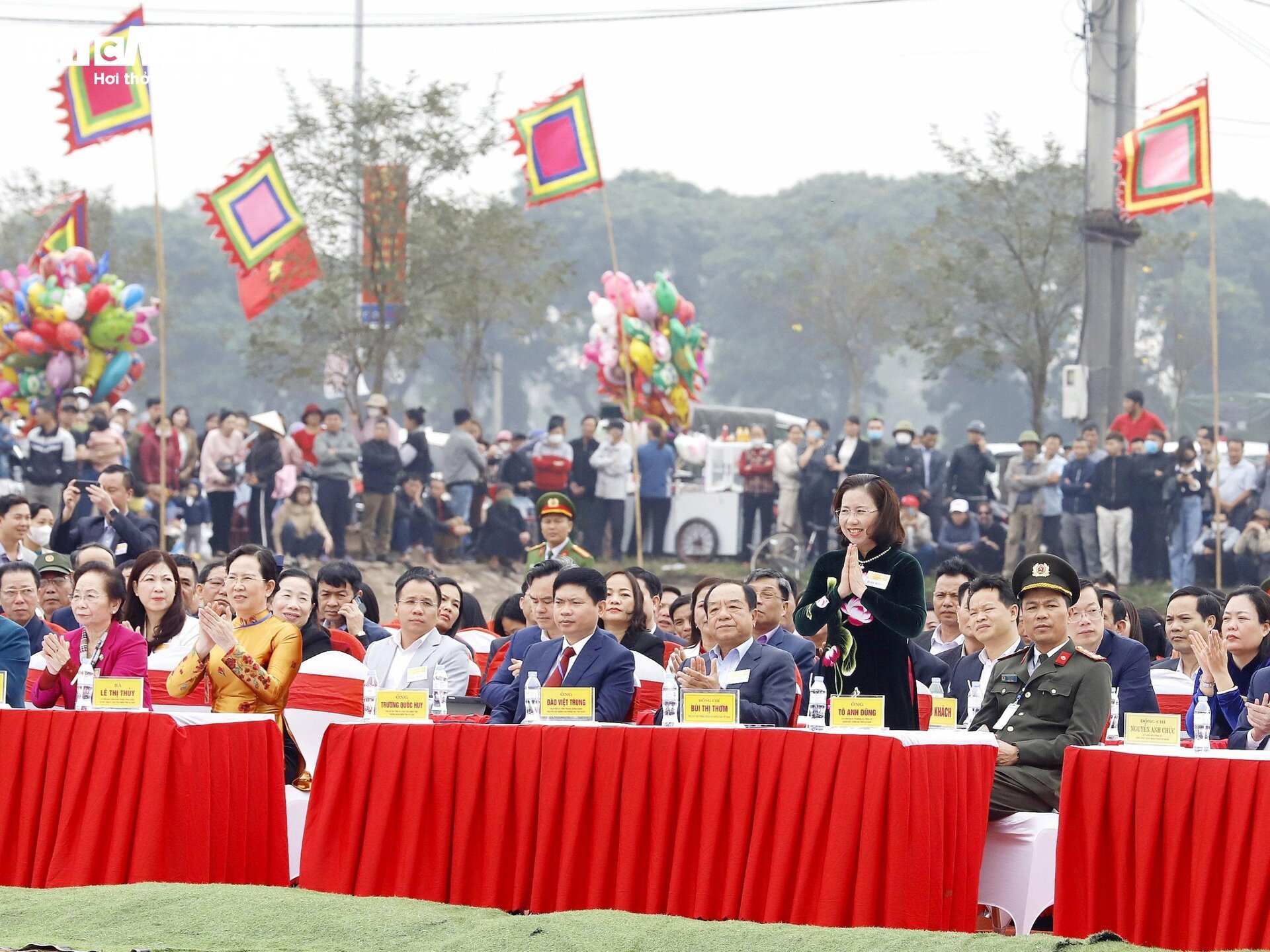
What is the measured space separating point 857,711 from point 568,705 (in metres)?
1.05

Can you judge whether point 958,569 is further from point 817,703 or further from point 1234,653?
point 817,703

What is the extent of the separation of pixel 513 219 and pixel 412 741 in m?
21.6

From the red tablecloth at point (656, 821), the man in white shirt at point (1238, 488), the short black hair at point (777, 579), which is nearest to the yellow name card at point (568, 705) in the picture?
the red tablecloth at point (656, 821)

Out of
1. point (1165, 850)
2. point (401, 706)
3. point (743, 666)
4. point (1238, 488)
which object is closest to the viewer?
point (1165, 850)

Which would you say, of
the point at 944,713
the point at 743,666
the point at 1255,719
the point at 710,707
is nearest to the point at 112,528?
the point at 743,666

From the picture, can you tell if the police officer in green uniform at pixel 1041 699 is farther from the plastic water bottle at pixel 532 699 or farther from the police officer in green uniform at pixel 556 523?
the police officer in green uniform at pixel 556 523

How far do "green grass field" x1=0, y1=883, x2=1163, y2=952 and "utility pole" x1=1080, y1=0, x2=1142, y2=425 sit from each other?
12258 mm

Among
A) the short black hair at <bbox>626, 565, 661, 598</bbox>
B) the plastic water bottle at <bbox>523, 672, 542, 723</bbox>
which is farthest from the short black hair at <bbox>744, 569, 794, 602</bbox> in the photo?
the plastic water bottle at <bbox>523, 672, 542, 723</bbox>

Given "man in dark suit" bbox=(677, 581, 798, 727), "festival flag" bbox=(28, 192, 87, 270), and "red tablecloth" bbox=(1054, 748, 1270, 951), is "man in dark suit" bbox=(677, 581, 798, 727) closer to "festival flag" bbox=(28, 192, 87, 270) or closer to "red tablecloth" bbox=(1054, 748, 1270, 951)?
"red tablecloth" bbox=(1054, 748, 1270, 951)

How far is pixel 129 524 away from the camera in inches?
449

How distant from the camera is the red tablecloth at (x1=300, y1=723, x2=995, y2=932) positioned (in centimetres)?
577

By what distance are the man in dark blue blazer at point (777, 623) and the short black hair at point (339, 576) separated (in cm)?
187

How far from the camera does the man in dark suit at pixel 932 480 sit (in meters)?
17.7

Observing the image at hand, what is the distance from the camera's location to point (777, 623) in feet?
27.3
